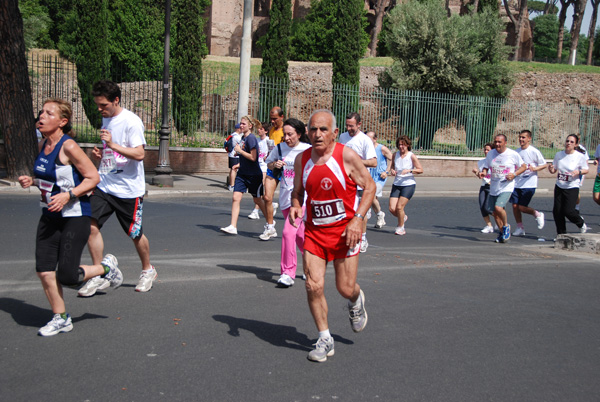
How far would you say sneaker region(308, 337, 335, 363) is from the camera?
4.55 meters

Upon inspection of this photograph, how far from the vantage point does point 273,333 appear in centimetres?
518

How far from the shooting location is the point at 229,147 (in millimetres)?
15414

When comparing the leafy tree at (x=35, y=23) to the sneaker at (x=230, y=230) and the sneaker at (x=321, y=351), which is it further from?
the sneaker at (x=321, y=351)

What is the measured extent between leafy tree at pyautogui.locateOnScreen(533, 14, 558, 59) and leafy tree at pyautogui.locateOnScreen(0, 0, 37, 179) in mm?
88492

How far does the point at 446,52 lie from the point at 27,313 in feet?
104

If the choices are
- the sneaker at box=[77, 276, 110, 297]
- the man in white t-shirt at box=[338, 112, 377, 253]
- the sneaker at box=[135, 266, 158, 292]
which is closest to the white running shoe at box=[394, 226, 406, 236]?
the man in white t-shirt at box=[338, 112, 377, 253]

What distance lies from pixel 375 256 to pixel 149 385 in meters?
5.20

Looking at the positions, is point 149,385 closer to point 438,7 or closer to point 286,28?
point 286,28

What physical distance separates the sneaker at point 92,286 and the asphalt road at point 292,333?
0.29ft

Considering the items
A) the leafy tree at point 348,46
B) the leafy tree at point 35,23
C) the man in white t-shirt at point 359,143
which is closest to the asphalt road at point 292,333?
the man in white t-shirt at point 359,143

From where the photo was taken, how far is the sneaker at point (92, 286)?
5.93m

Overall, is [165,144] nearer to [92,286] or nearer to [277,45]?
[92,286]

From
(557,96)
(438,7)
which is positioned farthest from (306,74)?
(557,96)

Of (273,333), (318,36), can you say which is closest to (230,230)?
(273,333)
